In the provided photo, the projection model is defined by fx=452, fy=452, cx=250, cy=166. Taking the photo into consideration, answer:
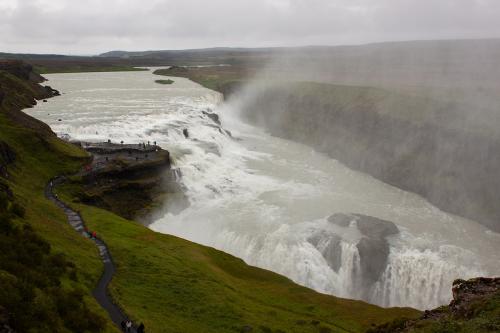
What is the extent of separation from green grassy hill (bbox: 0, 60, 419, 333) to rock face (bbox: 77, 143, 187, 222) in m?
4.55

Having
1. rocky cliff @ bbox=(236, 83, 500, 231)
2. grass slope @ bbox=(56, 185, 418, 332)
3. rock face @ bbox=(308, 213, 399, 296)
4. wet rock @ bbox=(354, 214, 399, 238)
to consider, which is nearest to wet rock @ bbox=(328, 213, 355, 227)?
rock face @ bbox=(308, 213, 399, 296)

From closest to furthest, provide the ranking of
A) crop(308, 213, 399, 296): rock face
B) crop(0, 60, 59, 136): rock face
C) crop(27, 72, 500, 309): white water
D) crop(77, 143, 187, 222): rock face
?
crop(27, 72, 500, 309): white water < crop(308, 213, 399, 296): rock face < crop(77, 143, 187, 222): rock face < crop(0, 60, 59, 136): rock face

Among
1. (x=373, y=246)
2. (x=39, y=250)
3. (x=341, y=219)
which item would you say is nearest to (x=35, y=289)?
(x=39, y=250)

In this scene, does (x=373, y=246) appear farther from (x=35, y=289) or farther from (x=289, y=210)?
(x=35, y=289)

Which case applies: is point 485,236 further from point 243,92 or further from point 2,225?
point 243,92

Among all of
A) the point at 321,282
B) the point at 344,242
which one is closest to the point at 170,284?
the point at 321,282

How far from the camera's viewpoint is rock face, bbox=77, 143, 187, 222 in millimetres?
48703

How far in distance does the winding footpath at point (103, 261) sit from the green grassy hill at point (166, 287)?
0.46 m

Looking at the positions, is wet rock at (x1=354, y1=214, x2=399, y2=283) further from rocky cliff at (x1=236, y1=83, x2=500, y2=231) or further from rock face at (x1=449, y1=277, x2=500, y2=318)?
rock face at (x1=449, y1=277, x2=500, y2=318)

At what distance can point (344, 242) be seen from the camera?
43219mm

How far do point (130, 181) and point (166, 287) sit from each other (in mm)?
25096

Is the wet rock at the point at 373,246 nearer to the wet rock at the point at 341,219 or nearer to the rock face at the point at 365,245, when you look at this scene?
the rock face at the point at 365,245

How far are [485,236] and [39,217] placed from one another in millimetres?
44499

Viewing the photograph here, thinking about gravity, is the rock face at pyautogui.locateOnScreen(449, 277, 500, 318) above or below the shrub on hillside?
below
